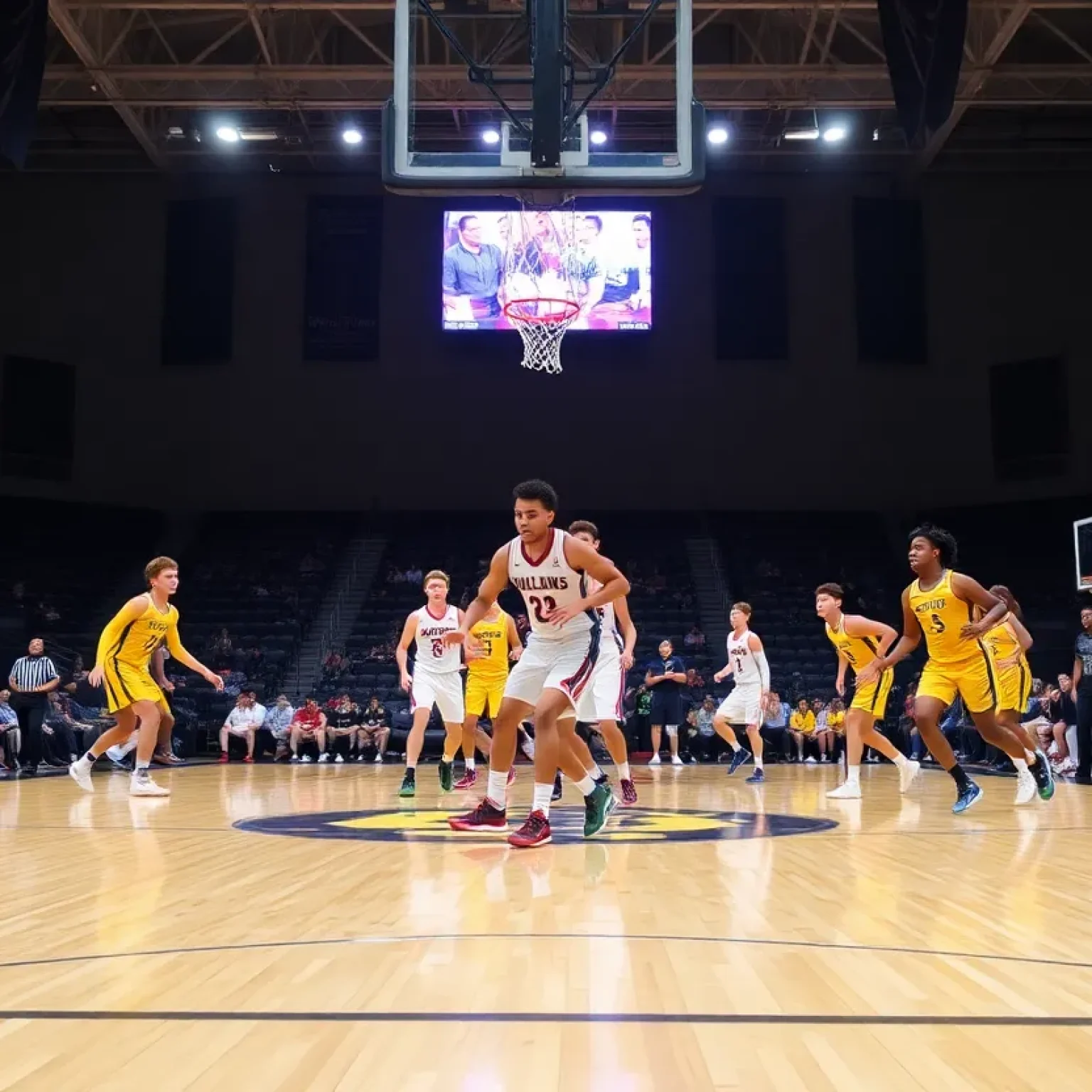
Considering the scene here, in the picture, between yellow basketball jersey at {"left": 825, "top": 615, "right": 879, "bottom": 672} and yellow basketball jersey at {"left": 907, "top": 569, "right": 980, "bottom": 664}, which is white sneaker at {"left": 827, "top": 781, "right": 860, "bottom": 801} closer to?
yellow basketball jersey at {"left": 825, "top": 615, "right": 879, "bottom": 672}

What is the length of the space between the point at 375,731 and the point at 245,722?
1.97 meters

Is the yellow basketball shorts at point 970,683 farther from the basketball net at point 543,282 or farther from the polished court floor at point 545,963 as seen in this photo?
the basketball net at point 543,282

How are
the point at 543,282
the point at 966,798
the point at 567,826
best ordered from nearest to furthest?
the point at 567,826, the point at 966,798, the point at 543,282

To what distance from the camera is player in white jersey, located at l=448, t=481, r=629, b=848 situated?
5.95 metres

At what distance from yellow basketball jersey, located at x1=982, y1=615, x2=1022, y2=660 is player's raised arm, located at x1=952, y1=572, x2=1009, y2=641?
2030mm

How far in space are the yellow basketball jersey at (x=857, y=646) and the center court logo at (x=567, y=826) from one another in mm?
2408

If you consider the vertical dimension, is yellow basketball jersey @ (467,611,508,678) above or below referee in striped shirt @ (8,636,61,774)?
above

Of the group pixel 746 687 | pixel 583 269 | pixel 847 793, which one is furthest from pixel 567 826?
pixel 583 269

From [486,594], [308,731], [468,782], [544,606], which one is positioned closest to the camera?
[544,606]

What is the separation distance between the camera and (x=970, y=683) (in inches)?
325

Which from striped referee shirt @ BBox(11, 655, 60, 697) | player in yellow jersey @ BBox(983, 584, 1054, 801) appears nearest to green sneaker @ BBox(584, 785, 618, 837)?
player in yellow jersey @ BBox(983, 584, 1054, 801)

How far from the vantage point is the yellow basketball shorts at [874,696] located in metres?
9.59

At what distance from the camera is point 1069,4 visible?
16109mm

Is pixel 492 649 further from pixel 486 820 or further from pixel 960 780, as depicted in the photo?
pixel 960 780
